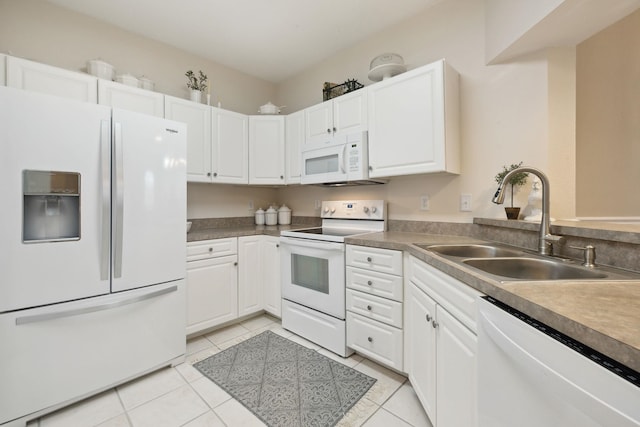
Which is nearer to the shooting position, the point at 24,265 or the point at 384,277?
the point at 24,265

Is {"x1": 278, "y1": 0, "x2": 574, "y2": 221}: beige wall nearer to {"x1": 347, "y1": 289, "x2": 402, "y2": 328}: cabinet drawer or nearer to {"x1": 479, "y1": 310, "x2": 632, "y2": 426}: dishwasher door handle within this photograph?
{"x1": 347, "y1": 289, "x2": 402, "y2": 328}: cabinet drawer

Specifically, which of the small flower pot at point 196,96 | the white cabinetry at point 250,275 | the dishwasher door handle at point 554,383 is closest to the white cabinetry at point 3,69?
the small flower pot at point 196,96

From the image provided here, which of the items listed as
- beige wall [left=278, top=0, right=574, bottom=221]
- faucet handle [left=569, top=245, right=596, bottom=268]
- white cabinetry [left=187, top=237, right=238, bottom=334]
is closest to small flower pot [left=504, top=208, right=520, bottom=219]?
beige wall [left=278, top=0, right=574, bottom=221]

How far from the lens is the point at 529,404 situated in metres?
0.64

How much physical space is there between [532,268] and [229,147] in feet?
8.49

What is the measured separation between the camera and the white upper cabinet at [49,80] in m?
1.67

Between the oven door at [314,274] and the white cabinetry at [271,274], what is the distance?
109mm

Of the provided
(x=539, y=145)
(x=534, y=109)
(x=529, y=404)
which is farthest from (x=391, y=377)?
(x=534, y=109)

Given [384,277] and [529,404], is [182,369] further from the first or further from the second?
[529,404]

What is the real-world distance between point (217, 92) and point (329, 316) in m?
2.65

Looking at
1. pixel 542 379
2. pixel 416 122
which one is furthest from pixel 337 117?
pixel 542 379

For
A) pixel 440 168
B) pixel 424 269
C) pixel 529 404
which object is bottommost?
pixel 529 404

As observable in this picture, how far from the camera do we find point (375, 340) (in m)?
1.80

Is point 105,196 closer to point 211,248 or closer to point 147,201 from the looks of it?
point 147,201
